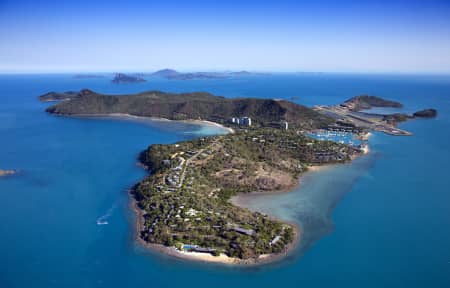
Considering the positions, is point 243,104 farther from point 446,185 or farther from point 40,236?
point 40,236

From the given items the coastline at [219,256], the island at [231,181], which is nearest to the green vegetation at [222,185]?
the island at [231,181]

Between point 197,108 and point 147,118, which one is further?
point 197,108

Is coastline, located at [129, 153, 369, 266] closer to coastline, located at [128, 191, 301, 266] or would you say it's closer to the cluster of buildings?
coastline, located at [128, 191, 301, 266]

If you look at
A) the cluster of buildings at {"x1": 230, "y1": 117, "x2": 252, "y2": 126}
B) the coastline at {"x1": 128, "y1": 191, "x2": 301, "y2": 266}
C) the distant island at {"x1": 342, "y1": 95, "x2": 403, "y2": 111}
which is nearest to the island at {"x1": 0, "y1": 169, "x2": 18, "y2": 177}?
the coastline at {"x1": 128, "y1": 191, "x2": 301, "y2": 266}

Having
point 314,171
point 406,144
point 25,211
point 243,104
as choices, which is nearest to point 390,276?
point 314,171

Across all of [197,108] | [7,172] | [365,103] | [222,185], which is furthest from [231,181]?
[365,103]

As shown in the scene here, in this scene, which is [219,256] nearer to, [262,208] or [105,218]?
[262,208]
